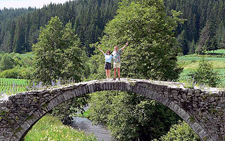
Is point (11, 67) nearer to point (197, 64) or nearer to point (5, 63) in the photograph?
point (5, 63)

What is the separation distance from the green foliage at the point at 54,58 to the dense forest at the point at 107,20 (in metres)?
62.8

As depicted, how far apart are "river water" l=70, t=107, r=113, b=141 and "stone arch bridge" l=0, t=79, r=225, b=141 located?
10467 mm

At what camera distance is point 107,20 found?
106 meters

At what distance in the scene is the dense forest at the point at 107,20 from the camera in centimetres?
9869

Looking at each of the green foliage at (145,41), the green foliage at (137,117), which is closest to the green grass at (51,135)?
the green foliage at (137,117)

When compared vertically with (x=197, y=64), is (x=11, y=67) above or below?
below

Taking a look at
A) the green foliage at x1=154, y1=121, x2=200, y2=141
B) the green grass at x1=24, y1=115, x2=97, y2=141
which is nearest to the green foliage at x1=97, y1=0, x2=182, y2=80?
the green foliage at x1=154, y1=121, x2=200, y2=141

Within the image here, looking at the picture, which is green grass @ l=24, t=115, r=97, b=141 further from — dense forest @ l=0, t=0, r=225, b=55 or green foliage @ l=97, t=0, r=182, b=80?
dense forest @ l=0, t=0, r=225, b=55

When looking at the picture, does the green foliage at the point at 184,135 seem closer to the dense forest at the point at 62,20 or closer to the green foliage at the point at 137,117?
the green foliage at the point at 137,117

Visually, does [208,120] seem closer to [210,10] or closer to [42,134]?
[42,134]

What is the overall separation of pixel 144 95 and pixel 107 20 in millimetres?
96120

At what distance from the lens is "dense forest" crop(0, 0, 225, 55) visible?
324ft

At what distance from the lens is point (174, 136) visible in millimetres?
14656

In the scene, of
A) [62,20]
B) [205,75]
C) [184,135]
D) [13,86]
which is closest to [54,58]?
[13,86]
